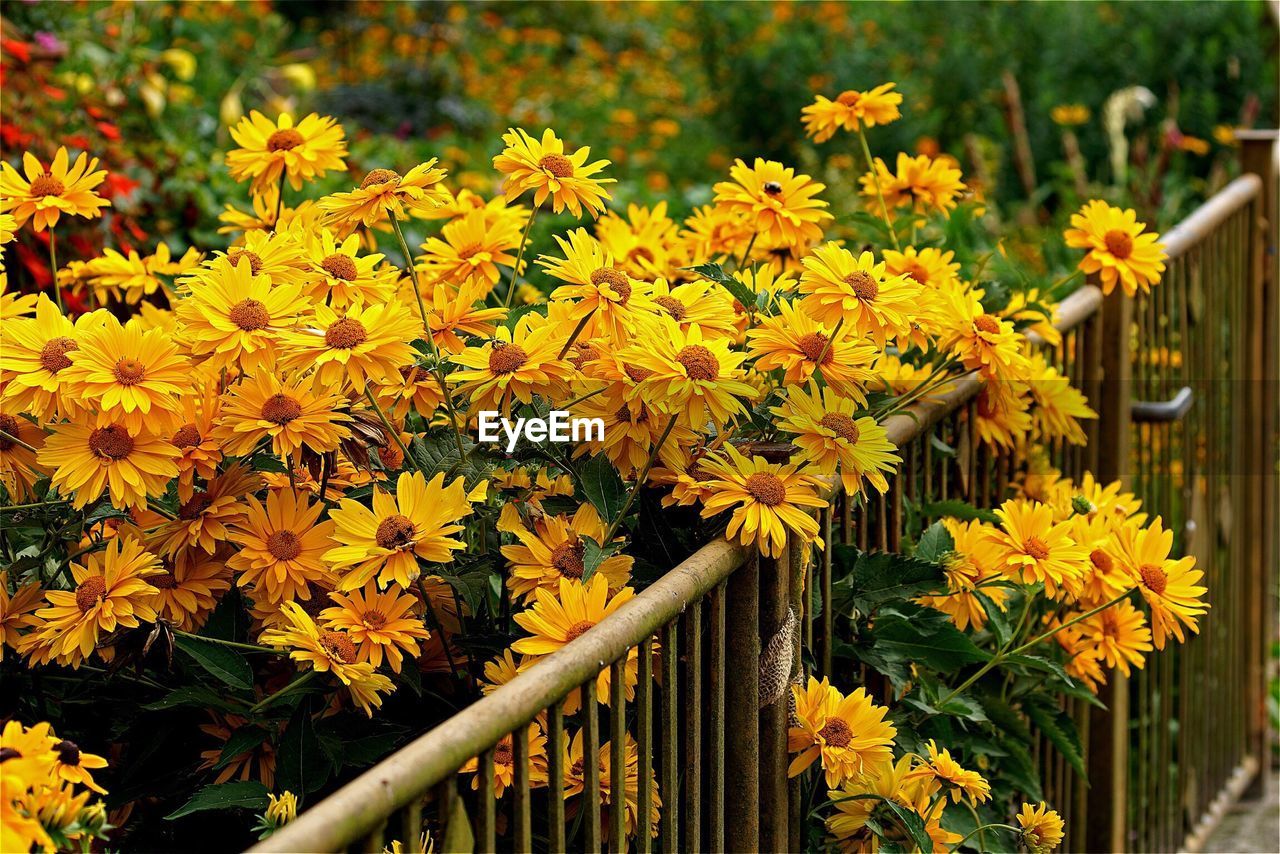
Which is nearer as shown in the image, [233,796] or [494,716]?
[494,716]

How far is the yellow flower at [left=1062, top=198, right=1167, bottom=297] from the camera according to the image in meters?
2.17

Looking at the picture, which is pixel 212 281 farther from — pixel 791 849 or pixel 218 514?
pixel 791 849

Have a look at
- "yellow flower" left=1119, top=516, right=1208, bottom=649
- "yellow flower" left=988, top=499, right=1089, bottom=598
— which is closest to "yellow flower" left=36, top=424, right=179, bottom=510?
"yellow flower" left=988, top=499, right=1089, bottom=598

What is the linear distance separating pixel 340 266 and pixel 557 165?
25cm

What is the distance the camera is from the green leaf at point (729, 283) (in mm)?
1763

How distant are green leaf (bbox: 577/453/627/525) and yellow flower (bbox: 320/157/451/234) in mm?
319

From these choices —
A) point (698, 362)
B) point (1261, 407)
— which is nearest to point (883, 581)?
point (698, 362)

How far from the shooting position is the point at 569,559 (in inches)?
59.3

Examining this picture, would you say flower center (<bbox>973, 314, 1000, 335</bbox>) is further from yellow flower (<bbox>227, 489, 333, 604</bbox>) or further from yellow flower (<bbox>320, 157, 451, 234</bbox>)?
yellow flower (<bbox>227, 489, 333, 604</bbox>)

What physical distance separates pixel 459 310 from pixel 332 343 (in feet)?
0.83

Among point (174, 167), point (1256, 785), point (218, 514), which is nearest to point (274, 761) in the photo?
point (218, 514)

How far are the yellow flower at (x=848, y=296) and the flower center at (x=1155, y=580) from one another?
52 cm

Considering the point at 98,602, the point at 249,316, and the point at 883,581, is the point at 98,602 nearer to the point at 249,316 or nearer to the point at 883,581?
the point at 249,316

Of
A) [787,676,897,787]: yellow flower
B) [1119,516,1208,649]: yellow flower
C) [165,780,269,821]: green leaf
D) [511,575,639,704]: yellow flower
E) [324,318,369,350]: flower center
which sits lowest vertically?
[787,676,897,787]: yellow flower
